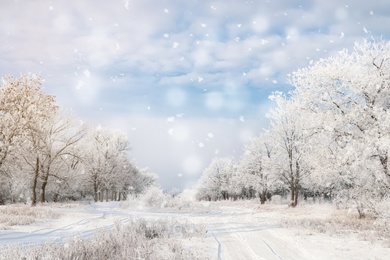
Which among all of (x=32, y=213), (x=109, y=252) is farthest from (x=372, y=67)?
(x=32, y=213)

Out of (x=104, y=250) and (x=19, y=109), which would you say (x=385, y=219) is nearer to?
(x=104, y=250)

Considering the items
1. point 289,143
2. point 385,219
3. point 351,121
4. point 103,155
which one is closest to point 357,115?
point 351,121

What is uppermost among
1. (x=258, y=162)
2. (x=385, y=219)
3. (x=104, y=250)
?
(x=258, y=162)

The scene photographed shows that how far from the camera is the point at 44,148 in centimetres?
3084

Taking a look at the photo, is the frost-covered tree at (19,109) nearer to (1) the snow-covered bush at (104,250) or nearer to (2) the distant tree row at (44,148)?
(2) the distant tree row at (44,148)

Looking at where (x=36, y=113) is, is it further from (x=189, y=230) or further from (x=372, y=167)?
(x=372, y=167)

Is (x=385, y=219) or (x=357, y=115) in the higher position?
(x=357, y=115)

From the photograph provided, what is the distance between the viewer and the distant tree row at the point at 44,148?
1988cm

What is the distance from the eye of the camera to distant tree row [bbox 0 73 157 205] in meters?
19.9

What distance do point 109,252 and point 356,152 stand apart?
1181 cm

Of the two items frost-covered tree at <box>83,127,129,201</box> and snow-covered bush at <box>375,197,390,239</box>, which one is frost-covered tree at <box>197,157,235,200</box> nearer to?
frost-covered tree at <box>83,127,129,201</box>

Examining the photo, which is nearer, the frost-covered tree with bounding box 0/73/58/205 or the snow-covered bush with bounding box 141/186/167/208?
the frost-covered tree with bounding box 0/73/58/205

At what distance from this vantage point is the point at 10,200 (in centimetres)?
5084

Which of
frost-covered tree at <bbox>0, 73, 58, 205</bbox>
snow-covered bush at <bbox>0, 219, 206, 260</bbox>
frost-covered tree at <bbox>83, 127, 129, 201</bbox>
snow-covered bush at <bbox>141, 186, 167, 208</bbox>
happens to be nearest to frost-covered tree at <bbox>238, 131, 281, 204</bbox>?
snow-covered bush at <bbox>141, 186, 167, 208</bbox>
